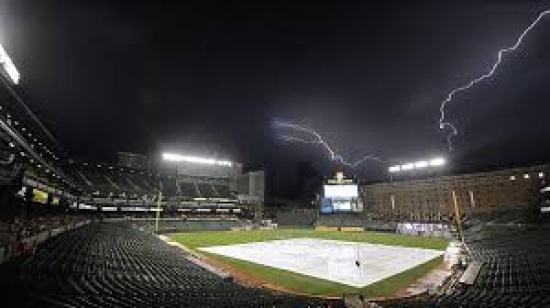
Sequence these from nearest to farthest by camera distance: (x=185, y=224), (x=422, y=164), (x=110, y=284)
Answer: (x=110, y=284)
(x=185, y=224)
(x=422, y=164)

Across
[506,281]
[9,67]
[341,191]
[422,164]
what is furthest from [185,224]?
[422,164]

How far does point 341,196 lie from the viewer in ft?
239

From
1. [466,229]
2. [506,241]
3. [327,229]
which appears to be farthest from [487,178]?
[506,241]

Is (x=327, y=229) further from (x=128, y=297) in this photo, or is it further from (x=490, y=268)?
(x=128, y=297)

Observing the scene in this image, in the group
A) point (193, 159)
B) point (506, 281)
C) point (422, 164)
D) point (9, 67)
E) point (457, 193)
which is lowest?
point (506, 281)

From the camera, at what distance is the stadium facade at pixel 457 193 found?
73.3 meters

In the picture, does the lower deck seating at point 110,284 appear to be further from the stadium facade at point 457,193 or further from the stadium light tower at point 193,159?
the stadium light tower at point 193,159

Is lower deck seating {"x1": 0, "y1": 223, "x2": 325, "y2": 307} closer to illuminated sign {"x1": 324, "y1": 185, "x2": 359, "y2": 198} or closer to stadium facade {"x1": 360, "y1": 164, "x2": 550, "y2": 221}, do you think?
illuminated sign {"x1": 324, "y1": 185, "x2": 359, "y2": 198}

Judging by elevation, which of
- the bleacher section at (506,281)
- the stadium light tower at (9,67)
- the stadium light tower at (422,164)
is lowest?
the bleacher section at (506,281)

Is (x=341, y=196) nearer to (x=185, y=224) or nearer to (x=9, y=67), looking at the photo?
(x=185, y=224)

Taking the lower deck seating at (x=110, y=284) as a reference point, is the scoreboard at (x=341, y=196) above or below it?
above

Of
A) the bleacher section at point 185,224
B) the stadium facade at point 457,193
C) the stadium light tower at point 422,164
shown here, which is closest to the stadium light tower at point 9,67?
the bleacher section at point 185,224

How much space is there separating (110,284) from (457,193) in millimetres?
88967

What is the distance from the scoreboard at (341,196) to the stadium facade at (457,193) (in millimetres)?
9606
